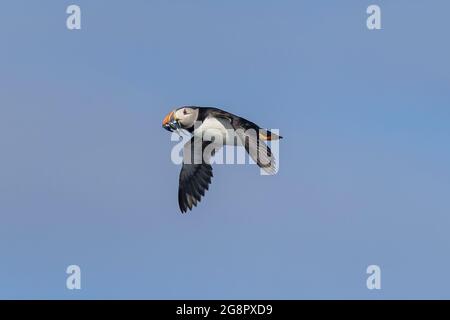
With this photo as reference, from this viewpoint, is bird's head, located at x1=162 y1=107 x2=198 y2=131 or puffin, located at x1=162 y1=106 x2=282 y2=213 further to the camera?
bird's head, located at x1=162 y1=107 x2=198 y2=131

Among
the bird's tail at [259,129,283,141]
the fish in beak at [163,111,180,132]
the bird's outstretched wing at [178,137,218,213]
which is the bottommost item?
the bird's outstretched wing at [178,137,218,213]

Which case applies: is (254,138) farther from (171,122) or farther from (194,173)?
(194,173)

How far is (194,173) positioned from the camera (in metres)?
19.8

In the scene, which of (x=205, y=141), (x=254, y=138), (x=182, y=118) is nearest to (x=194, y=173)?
(x=205, y=141)

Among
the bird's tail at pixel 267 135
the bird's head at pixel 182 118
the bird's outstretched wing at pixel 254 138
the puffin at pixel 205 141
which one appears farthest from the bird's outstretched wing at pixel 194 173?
the bird's tail at pixel 267 135

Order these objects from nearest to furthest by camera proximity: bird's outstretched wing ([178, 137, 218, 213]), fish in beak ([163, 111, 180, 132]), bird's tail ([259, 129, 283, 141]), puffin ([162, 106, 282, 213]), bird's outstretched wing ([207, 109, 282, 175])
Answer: bird's outstretched wing ([207, 109, 282, 175])
puffin ([162, 106, 282, 213])
bird's tail ([259, 129, 283, 141])
fish in beak ([163, 111, 180, 132])
bird's outstretched wing ([178, 137, 218, 213])

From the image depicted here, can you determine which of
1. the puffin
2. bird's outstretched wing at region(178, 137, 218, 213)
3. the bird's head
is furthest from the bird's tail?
bird's outstretched wing at region(178, 137, 218, 213)

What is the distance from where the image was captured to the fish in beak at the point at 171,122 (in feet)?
60.9

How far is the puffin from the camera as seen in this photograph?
1680 cm

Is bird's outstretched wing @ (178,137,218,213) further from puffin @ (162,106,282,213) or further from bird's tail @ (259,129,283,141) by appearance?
bird's tail @ (259,129,283,141)

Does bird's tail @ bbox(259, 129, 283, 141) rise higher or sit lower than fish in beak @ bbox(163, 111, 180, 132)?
lower
